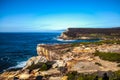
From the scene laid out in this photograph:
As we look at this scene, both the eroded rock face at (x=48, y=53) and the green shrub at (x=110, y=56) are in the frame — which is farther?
the eroded rock face at (x=48, y=53)

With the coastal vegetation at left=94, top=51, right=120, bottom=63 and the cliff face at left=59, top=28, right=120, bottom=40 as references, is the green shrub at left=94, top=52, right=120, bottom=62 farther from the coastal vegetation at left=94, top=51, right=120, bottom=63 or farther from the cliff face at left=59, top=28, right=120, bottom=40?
the cliff face at left=59, top=28, right=120, bottom=40

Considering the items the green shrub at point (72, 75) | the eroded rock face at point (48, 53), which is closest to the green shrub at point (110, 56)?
the green shrub at point (72, 75)

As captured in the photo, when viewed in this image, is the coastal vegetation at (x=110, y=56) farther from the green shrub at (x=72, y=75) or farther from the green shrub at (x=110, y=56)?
the green shrub at (x=72, y=75)

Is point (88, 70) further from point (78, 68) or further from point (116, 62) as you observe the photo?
point (116, 62)

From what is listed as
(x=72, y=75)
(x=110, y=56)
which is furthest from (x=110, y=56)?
(x=72, y=75)

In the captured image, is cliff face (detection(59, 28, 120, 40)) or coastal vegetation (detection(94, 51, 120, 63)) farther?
cliff face (detection(59, 28, 120, 40))

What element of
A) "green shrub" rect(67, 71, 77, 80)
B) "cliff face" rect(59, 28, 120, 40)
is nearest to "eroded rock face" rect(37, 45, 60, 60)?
"green shrub" rect(67, 71, 77, 80)

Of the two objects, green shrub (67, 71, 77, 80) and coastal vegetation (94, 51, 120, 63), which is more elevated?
coastal vegetation (94, 51, 120, 63)

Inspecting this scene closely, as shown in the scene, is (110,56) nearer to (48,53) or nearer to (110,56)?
(110,56)

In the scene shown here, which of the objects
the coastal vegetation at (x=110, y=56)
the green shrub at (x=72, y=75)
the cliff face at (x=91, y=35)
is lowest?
the cliff face at (x=91, y=35)

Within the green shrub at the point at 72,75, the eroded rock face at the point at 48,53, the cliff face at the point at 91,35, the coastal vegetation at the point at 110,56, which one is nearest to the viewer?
the green shrub at the point at 72,75

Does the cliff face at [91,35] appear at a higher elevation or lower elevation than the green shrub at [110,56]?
lower

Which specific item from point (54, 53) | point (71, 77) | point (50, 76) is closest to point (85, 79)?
point (71, 77)
